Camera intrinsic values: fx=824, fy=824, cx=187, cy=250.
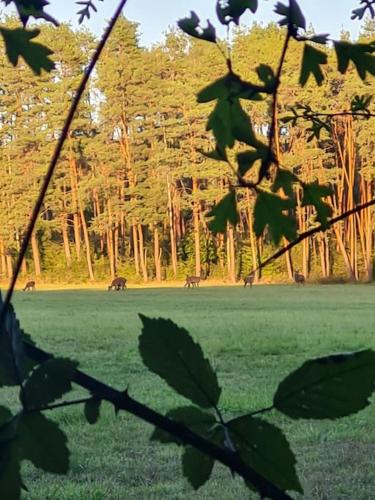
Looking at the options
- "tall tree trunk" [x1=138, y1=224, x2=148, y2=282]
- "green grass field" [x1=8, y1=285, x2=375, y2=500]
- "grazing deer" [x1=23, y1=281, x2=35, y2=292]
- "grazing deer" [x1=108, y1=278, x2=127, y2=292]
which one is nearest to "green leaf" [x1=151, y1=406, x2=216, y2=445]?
"green grass field" [x1=8, y1=285, x2=375, y2=500]

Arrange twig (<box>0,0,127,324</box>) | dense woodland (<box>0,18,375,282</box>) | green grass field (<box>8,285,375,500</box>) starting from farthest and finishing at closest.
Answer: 1. dense woodland (<box>0,18,375,282</box>)
2. green grass field (<box>8,285,375,500</box>)
3. twig (<box>0,0,127,324</box>)

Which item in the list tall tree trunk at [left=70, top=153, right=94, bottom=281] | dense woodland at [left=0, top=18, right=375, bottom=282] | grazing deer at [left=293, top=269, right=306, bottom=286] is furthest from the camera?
tall tree trunk at [left=70, top=153, right=94, bottom=281]

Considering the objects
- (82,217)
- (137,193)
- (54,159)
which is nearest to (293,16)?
(54,159)

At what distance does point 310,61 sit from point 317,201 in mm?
51

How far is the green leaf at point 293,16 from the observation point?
0.97 ft

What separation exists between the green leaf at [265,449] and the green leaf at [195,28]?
0.13 meters

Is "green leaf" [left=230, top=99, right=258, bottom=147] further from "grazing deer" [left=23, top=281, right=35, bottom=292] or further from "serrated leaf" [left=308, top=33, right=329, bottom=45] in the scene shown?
"grazing deer" [left=23, top=281, right=35, bottom=292]

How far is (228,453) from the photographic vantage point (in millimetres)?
260

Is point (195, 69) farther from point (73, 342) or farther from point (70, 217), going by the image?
point (73, 342)

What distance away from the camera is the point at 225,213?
0.99ft

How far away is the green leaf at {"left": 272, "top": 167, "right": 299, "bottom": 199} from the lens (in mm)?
308

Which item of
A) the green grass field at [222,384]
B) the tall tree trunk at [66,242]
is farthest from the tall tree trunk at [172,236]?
the green grass field at [222,384]

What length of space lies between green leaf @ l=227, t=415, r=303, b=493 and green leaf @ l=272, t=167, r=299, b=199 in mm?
85

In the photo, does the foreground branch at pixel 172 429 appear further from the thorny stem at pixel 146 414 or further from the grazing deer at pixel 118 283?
the grazing deer at pixel 118 283
